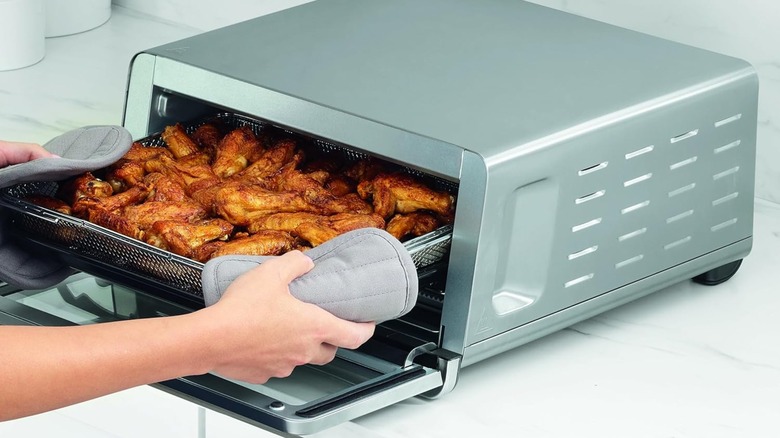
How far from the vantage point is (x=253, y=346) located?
1.04 meters

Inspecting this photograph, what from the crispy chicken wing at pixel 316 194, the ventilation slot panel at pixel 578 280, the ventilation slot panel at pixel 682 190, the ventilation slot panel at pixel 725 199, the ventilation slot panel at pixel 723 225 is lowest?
the ventilation slot panel at pixel 723 225

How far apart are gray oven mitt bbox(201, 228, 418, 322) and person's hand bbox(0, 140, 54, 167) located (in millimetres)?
300

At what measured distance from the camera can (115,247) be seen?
46.4 inches

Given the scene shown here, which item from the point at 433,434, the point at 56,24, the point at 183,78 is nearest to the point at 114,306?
the point at 183,78

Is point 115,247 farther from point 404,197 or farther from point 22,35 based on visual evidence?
point 22,35

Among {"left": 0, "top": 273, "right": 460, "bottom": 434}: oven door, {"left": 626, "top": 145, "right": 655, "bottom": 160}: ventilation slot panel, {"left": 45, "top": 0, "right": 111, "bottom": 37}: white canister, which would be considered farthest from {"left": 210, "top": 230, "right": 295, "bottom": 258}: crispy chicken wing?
{"left": 45, "top": 0, "right": 111, "bottom": 37}: white canister

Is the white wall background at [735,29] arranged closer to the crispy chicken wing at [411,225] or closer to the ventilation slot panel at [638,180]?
the ventilation slot panel at [638,180]

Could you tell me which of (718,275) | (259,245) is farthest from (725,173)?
(259,245)

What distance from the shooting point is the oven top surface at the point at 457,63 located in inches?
49.3

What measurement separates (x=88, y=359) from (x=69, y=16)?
1.33m

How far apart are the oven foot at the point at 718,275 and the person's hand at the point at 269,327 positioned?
1.70 ft

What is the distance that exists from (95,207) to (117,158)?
0.06m

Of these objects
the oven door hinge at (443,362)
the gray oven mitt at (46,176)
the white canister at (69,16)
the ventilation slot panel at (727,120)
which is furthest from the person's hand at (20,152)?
the white canister at (69,16)

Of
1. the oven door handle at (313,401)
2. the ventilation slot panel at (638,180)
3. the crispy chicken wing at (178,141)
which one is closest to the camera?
the oven door handle at (313,401)
